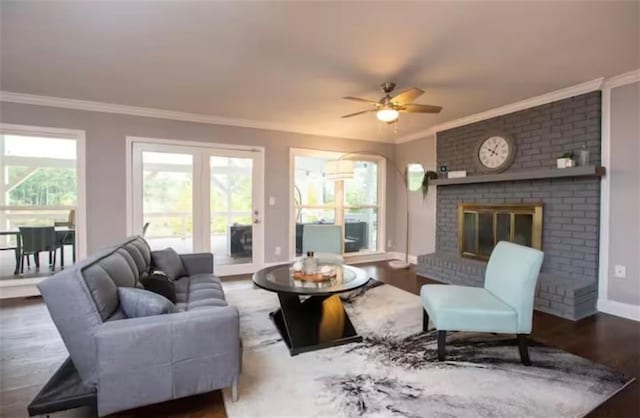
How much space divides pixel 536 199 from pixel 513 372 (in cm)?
258

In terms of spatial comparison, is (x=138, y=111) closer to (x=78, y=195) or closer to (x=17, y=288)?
(x=78, y=195)

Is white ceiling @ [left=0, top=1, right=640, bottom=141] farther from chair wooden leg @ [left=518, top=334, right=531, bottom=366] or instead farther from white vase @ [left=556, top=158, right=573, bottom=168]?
chair wooden leg @ [left=518, top=334, right=531, bottom=366]

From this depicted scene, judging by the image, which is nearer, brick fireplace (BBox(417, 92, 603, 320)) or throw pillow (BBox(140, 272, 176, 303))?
throw pillow (BBox(140, 272, 176, 303))

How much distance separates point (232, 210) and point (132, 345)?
3.45m

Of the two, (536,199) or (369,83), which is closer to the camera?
(369,83)

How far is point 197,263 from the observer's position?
11.3ft

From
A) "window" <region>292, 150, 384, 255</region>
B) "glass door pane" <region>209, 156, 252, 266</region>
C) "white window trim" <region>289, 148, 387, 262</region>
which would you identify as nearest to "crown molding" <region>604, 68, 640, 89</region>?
"window" <region>292, 150, 384, 255</region>

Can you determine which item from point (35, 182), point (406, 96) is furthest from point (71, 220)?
point (406, 96)

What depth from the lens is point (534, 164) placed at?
12.9 ft

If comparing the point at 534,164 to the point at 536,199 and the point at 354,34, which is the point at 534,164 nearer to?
the point at 536,199

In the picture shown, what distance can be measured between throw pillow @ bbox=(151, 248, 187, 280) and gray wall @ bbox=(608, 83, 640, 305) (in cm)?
462

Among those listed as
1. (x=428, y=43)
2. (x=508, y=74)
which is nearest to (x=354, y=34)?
(x=428, y=43)

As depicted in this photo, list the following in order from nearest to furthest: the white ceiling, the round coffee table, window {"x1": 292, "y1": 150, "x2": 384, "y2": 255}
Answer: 1. the white ceiling
2. the round coffee table
3. window {"x1": 292, "y1": 150, "x2": 384, "y2": 255}

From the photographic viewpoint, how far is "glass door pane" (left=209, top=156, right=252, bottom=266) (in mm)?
4773
